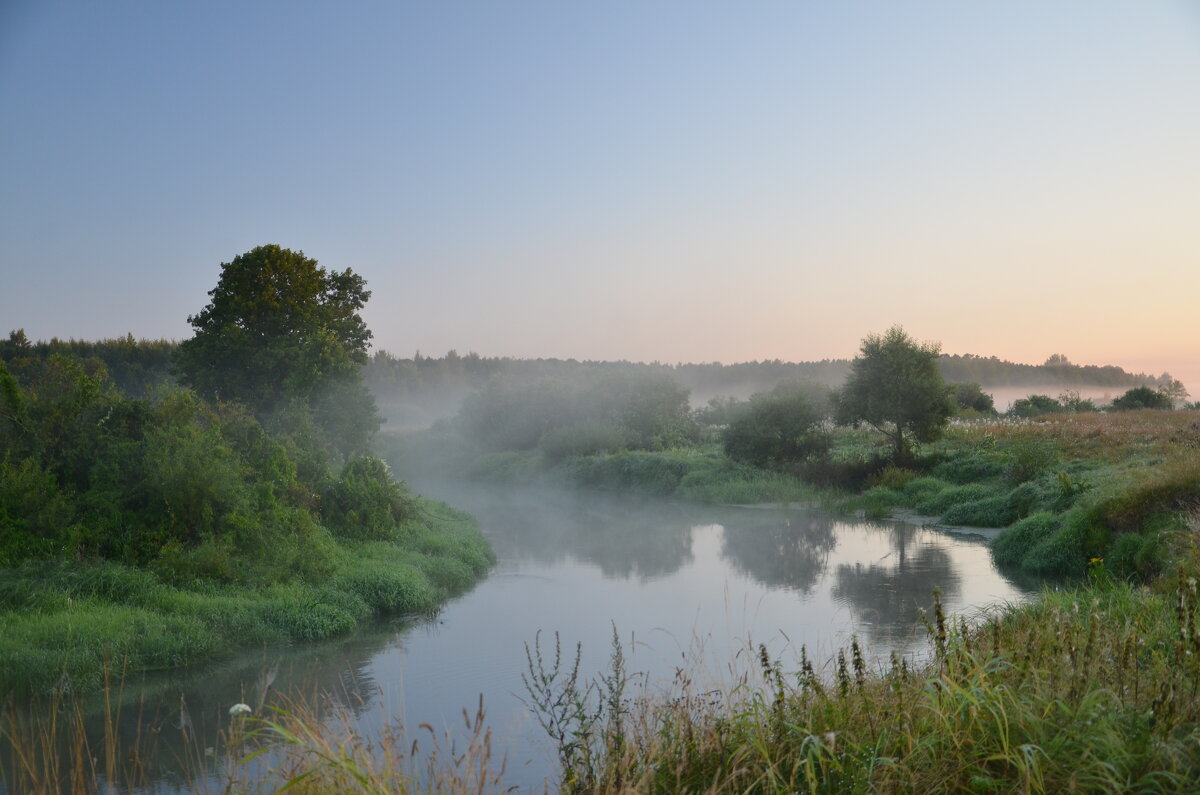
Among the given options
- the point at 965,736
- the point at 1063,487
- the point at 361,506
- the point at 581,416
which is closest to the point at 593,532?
the point at 361,506

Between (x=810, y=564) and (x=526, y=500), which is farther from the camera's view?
(x=526, y=500)

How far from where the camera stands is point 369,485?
726 inches

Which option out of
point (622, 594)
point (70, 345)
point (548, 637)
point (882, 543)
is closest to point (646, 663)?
point (548, 637)

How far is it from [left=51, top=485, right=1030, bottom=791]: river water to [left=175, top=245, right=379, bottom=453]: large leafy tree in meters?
5.78

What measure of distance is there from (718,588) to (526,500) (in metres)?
19.0

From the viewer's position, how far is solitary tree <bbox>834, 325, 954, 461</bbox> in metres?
27.7

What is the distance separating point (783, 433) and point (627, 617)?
19.3 m

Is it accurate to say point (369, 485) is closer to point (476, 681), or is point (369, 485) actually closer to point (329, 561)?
point (329, 561)

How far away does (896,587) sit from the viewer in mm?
15477

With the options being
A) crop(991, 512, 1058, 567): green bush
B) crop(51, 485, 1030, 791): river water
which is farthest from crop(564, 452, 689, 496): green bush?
crop(991, 512, 1058, 567): green bush

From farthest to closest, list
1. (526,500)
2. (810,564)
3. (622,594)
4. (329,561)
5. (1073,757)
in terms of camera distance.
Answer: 1. (526,500)
2. (810,564)
3. (622,594)
4. (329,561)
5. (1073,757)

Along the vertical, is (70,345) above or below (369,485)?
above

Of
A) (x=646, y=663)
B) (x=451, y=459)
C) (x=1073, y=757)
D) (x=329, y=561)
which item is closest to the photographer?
(x=1073, y=757)

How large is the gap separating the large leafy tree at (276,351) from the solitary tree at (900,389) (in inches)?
615
